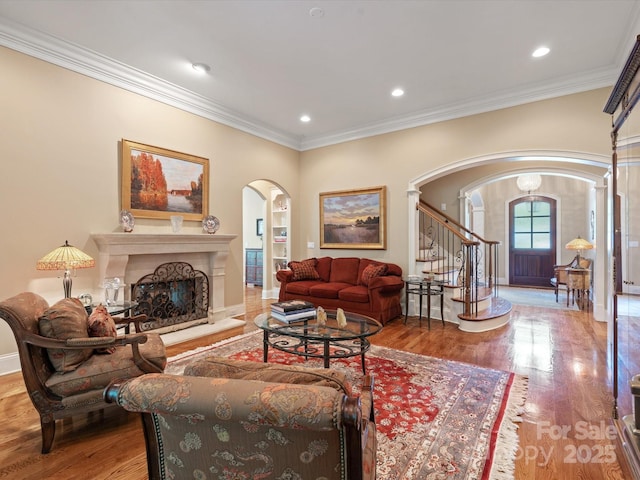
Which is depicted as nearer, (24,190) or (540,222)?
(24,190)

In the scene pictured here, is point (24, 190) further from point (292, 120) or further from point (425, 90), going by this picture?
point (425, 90)

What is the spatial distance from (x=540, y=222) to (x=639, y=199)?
7.58 meters

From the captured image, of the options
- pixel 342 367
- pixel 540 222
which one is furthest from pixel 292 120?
pixel 540 222

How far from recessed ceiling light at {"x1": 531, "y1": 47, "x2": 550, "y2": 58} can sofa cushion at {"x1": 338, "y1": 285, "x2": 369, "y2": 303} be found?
3.57 metres

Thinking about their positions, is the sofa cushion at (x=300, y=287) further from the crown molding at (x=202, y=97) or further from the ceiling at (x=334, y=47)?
the ceiling at (x=334, y=47)

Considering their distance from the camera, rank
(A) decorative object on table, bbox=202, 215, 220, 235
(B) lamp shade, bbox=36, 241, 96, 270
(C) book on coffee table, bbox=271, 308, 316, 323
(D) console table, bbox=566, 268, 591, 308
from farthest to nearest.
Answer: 1. (D) console table, bbox=566, 268, 591, 308
2. (A) decorative object on table, bbox=202, 215, 220, 235
3. (C) book on coffee table, bbox=271, 308, 316, 323
4. (B) lamp shade, bbox=36, 241, 96, 270

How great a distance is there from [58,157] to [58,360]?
251 centimetres

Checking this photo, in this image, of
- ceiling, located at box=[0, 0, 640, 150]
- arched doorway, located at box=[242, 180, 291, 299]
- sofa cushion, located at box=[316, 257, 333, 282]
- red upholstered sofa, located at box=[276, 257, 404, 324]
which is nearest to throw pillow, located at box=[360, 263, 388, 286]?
red upholstered sofa, located at box=[276, 257, 404, 324]

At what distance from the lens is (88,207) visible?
12.3 ft

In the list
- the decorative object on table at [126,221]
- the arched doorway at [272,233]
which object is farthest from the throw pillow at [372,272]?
the decorative object on table at [126,221]

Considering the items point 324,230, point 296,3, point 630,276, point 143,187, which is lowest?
point 630,276

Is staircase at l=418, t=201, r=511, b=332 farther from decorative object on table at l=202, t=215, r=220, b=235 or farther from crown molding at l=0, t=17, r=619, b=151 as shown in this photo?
decorative object on table at l=202, t=215, r=220, b=235

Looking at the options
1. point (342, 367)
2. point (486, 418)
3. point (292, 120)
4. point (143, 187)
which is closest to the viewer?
point (486, 418)

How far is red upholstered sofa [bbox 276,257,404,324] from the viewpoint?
4.78 metres
